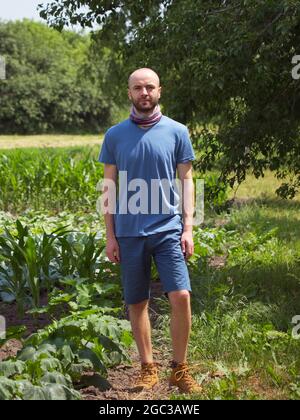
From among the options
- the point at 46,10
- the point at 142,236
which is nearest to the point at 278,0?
the point at 142,236

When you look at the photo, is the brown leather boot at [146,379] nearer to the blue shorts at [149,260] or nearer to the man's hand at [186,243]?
the blue shorts at [149,260]

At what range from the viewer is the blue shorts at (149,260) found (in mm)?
4625

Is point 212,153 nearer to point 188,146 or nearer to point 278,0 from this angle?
point 278,0

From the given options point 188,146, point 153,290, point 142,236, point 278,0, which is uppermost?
point 278,0

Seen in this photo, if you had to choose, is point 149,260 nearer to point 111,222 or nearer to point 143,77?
point 111,222

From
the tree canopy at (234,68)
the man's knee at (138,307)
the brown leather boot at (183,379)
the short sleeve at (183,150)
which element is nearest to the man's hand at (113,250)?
the man's knee at (138,307)

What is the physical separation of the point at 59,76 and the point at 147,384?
49801 millimetres

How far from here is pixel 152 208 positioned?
465cm

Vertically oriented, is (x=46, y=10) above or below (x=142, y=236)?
above

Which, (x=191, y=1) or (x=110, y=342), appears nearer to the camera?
(x=110, y=342)

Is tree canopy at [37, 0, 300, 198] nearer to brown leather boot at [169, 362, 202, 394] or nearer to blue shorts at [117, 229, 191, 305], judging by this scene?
blue shorts at [117, 229, 191, 305]

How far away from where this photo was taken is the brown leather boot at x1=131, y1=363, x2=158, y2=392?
4770 mm
